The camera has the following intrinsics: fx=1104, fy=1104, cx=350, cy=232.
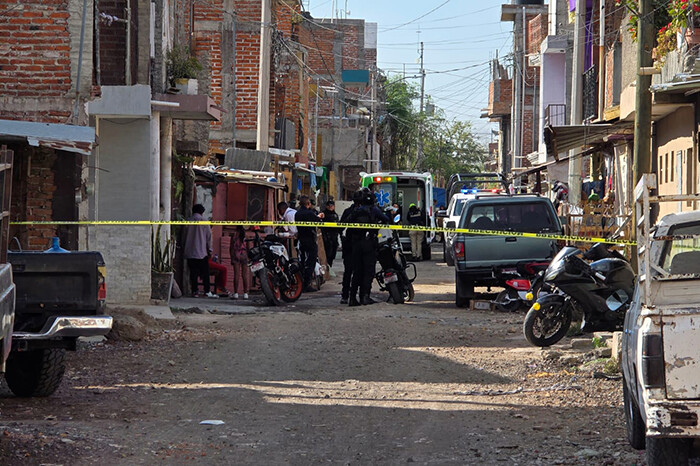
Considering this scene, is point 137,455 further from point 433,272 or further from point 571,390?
point 433,272

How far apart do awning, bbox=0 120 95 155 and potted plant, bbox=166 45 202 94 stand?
21.4ft

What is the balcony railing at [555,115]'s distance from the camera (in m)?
43.0

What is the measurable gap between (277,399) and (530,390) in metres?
2.38

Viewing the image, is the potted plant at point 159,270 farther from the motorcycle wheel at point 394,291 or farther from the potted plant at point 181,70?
the motorcycle wheel at point 394,291

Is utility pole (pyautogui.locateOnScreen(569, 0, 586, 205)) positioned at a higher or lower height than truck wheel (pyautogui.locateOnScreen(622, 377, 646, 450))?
higher

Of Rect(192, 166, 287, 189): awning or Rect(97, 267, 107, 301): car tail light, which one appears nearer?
Rect(97, 267, 107, 301): car tail light

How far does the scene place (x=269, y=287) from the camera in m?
19.0

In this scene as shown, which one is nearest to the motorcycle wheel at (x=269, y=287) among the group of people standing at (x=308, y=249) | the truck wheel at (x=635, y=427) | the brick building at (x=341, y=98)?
the group of people standing at (x=308, y=249)

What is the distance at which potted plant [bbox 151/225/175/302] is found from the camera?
17.6 meters

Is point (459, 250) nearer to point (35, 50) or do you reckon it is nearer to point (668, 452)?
point (35, 50)

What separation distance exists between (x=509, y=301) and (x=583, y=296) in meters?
5.77

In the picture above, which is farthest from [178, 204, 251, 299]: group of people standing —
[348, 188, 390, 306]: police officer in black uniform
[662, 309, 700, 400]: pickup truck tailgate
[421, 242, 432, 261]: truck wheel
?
[421, 242, 432, 261]: truck wheel

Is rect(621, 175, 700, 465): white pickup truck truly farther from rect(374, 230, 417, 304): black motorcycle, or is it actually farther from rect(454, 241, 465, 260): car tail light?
rect(374, 230, 417, 304): black motorcycle

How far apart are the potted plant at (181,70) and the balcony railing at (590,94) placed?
535 inches
